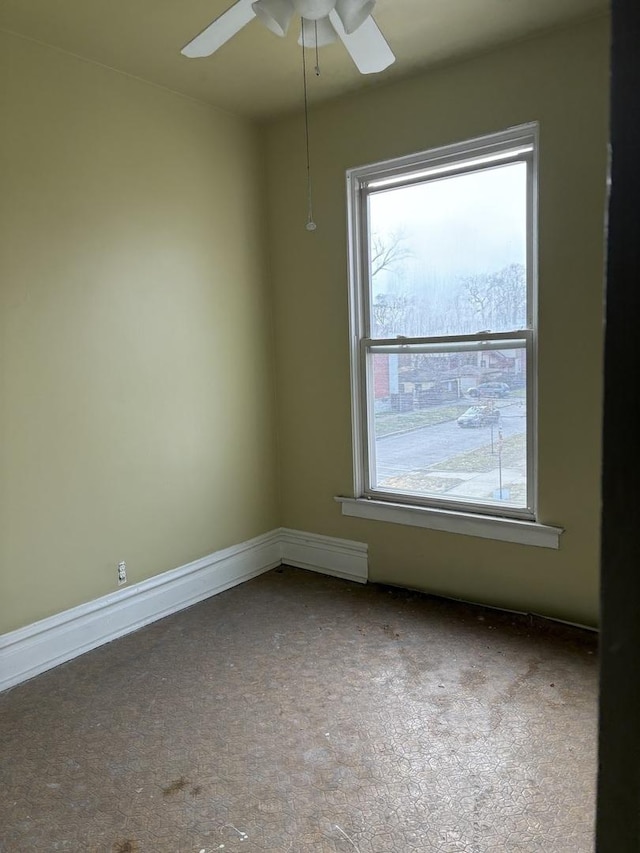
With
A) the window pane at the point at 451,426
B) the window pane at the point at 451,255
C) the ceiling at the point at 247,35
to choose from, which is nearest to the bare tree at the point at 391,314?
the window pane at the point at 451,255

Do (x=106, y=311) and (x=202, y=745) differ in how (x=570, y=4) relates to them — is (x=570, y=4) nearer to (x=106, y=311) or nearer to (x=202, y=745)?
(x=106, y=311)

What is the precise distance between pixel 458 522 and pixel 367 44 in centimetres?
222

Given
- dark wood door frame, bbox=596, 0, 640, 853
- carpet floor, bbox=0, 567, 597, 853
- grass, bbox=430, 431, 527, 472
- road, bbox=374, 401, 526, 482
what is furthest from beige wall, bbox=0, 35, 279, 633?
dark wood door frame, bbox=596, 0, 640, 853

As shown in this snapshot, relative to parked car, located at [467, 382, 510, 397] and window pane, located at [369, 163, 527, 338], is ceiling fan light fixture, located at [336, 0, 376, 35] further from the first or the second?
parked car, located at [467, 382, 510, 397]

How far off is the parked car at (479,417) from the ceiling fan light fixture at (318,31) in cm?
182

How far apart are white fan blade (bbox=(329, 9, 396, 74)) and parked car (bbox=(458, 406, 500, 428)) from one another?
1647 millimetres

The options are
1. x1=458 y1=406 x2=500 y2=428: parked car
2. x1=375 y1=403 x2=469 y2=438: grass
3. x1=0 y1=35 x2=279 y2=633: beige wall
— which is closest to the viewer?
x1=0 y1=35 x2=279 y2=633: beige wall

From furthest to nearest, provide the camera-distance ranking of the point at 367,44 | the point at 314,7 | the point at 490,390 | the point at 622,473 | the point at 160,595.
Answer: the point at 160,595 → the point at 490,390 → the point at 367,44 → the point at 314,7 → the point at 622,473

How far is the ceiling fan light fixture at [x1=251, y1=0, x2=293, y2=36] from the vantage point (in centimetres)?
190

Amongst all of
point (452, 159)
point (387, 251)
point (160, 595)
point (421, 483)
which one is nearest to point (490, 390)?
point (421, 483)

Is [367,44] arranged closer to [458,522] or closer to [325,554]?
[458,522]

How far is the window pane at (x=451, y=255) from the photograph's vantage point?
3.05 metres

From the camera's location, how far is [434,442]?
134 inches

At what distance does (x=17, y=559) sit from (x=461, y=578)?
217cm
